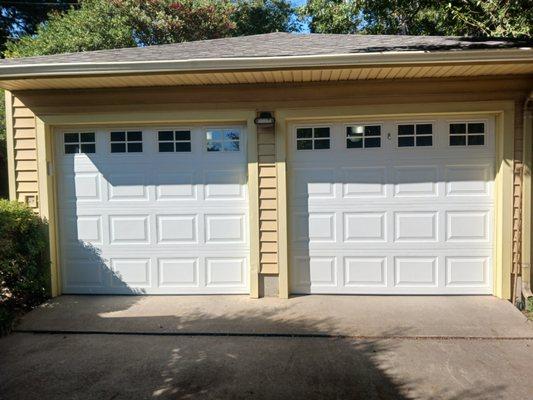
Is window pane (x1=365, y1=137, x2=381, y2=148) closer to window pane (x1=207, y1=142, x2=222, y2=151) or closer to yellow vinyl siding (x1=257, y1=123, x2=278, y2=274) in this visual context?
yellow vinyl siding (x1=257, y1=123, x2=278, y2=274)

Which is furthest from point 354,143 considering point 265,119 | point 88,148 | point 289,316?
point 88,148

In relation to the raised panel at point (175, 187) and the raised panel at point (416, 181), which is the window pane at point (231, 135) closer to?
the raised panel at point (175, 187)

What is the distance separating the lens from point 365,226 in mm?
5719

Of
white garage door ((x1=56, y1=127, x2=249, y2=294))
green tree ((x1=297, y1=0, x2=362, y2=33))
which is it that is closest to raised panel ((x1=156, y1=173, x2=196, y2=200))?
white garage door ((x1=56, y1=127, x2=249, y2=294))

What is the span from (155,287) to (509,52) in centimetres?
492

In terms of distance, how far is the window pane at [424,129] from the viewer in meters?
5.59

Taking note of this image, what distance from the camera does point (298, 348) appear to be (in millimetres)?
4223

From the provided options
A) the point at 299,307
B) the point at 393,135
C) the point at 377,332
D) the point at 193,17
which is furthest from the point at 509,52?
the point at 193,17

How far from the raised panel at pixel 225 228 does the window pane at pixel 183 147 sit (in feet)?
2.95

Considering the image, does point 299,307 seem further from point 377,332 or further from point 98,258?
point 98,258

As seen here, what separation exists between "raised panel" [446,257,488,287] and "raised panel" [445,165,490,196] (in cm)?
82

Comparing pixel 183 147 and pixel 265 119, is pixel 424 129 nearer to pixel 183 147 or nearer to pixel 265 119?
pixel 265 119

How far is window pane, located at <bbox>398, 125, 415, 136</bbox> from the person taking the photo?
5605mm

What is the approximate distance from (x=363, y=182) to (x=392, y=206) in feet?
1.54
